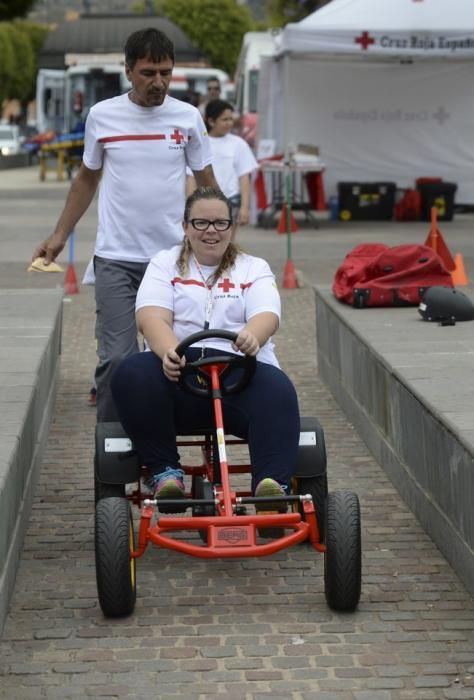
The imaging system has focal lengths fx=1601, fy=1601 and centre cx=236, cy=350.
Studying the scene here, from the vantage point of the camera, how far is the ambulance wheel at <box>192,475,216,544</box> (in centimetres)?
560

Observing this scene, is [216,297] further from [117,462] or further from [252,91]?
[252,91]

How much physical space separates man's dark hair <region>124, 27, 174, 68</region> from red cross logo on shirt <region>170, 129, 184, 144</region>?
1.06 ft

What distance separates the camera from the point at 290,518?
5312mm

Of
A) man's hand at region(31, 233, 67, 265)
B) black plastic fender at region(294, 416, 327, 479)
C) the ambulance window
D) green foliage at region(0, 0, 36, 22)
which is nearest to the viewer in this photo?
black plastic fender at region(294, 416, 327, 479)

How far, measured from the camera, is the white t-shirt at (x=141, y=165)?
276 inches

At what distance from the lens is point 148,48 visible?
22.3ft

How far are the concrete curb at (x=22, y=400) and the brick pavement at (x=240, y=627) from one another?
0.58 ft

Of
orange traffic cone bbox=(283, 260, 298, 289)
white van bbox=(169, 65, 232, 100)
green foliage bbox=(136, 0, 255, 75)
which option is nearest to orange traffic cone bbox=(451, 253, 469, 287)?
orange traffic cone bbox=(283, 260, 298, 289)

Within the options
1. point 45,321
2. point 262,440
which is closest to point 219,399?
point 262,440

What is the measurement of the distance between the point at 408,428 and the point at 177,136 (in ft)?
5.35

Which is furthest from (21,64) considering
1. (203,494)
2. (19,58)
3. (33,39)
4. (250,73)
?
(203,494)

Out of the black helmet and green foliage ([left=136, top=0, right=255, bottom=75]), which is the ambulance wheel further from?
green foliage ([left=136, top=0, right=255, bottom=75])

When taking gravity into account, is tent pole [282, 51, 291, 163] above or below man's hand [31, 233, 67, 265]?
below

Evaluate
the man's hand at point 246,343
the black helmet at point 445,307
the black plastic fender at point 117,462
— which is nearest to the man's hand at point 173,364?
the man's hand at point 246,343
